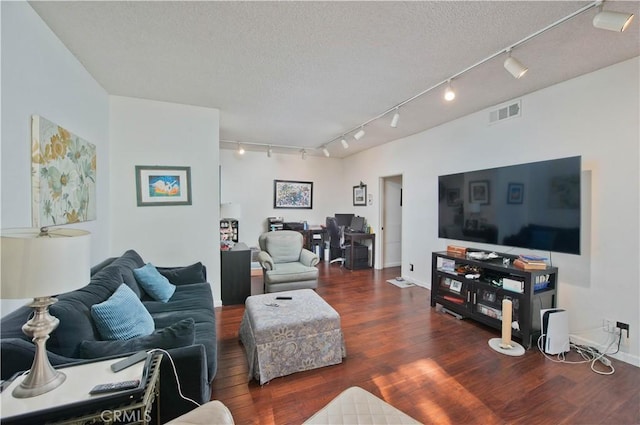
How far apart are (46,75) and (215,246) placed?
7.45 feet

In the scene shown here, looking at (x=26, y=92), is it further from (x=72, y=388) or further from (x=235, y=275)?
(x=235, y=275)

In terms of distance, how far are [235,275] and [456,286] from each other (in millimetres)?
2872

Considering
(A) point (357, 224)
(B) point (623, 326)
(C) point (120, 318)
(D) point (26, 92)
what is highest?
(D) point (26, 92)

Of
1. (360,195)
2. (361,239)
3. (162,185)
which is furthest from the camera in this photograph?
(360,195)

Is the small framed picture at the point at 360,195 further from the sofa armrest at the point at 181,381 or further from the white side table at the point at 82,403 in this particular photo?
the white side table at the point at 82,403

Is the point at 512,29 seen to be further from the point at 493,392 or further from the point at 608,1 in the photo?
the point at 493,392

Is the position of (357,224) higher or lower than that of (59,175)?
lower

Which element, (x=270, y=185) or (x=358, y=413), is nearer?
(x=358, y=413)

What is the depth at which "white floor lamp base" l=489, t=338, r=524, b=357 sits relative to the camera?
2.42 meters

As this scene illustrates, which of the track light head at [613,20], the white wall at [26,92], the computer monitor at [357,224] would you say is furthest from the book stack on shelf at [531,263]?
the white wall at [26,92]

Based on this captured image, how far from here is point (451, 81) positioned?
8.61 feet

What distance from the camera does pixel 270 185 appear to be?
20.5 feet

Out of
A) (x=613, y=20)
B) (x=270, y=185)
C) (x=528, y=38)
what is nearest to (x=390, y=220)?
(x=270, y=185)

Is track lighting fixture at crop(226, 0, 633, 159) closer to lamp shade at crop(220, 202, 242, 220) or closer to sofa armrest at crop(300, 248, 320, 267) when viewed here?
sofa armrest at crop(300, 248, 320, 267)
